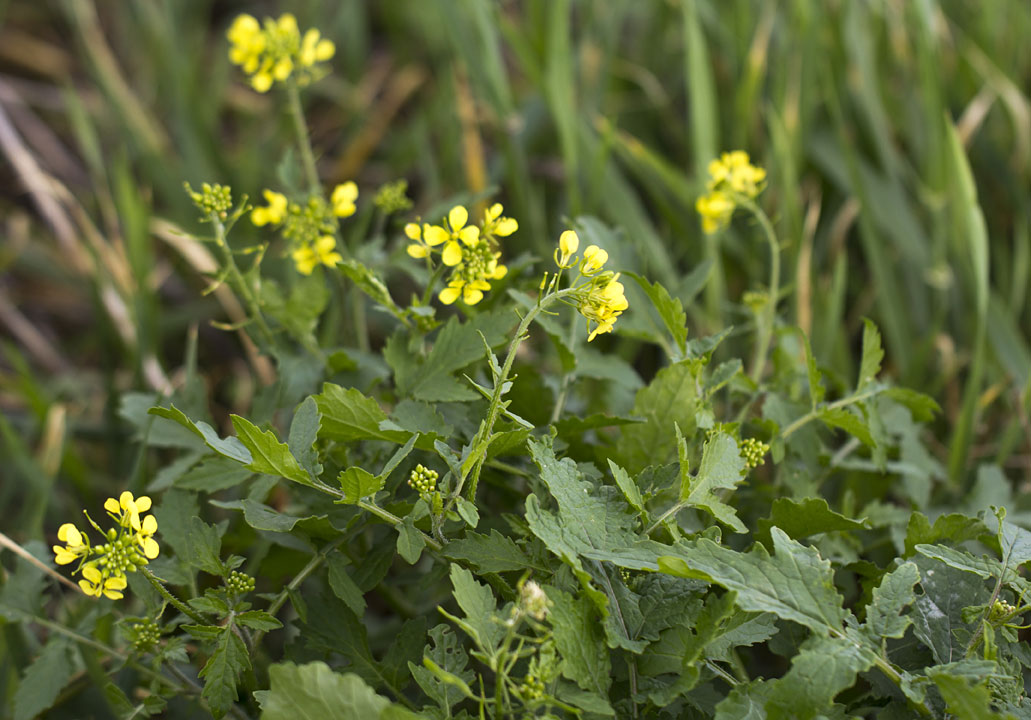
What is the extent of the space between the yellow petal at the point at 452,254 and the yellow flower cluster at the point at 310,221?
0.73ft

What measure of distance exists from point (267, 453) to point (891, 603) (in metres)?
0.72

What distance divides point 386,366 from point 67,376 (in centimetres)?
139

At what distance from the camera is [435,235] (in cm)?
107

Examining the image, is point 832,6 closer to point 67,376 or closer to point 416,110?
point 416,110

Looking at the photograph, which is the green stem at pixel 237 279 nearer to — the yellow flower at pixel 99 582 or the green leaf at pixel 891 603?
the yellow flower at pixel 99 582

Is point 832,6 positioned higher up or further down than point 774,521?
higher up

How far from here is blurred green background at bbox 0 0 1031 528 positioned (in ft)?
6.10

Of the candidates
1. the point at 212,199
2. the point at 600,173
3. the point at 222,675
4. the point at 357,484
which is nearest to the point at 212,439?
the point at 357,484

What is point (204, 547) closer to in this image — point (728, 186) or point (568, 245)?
point (568, 245)

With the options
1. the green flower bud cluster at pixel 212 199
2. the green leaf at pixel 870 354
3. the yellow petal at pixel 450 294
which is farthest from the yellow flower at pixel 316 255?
the green leaf at pixel 870 354

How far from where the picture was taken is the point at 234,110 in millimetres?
2910

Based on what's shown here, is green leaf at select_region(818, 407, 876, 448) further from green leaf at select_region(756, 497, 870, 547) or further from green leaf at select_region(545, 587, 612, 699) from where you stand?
green leaf at select_region(545, 587, 612, 699)

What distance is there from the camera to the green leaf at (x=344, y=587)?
1.03m

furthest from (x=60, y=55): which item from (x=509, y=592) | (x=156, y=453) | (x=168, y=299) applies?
(x=509, y=592)
